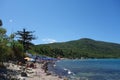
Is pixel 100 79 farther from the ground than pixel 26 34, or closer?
closer

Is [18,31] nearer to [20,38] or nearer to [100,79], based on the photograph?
[20,38]

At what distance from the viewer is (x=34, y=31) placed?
65688 millimetres

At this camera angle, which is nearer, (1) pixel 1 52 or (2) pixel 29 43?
(1) pixel 1 52

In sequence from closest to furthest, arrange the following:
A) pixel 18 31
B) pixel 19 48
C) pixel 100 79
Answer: pixel 100 79, pixel 19 48, pixel 18 31

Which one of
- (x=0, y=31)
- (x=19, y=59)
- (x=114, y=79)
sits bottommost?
(x=114, y=79)

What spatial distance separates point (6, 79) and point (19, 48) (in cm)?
2666

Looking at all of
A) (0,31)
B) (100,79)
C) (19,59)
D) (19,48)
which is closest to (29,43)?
(19,59)

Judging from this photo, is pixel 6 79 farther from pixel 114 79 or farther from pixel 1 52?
pixel 114 79

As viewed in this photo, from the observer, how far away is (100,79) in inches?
1820

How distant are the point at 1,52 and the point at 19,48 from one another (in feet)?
65.7

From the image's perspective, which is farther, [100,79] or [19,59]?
[19,59]

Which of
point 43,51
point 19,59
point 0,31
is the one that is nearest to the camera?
point 0,31

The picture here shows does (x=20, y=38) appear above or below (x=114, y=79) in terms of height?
above

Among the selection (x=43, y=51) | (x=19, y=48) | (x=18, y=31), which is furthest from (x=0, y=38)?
(x=43, y=51)
